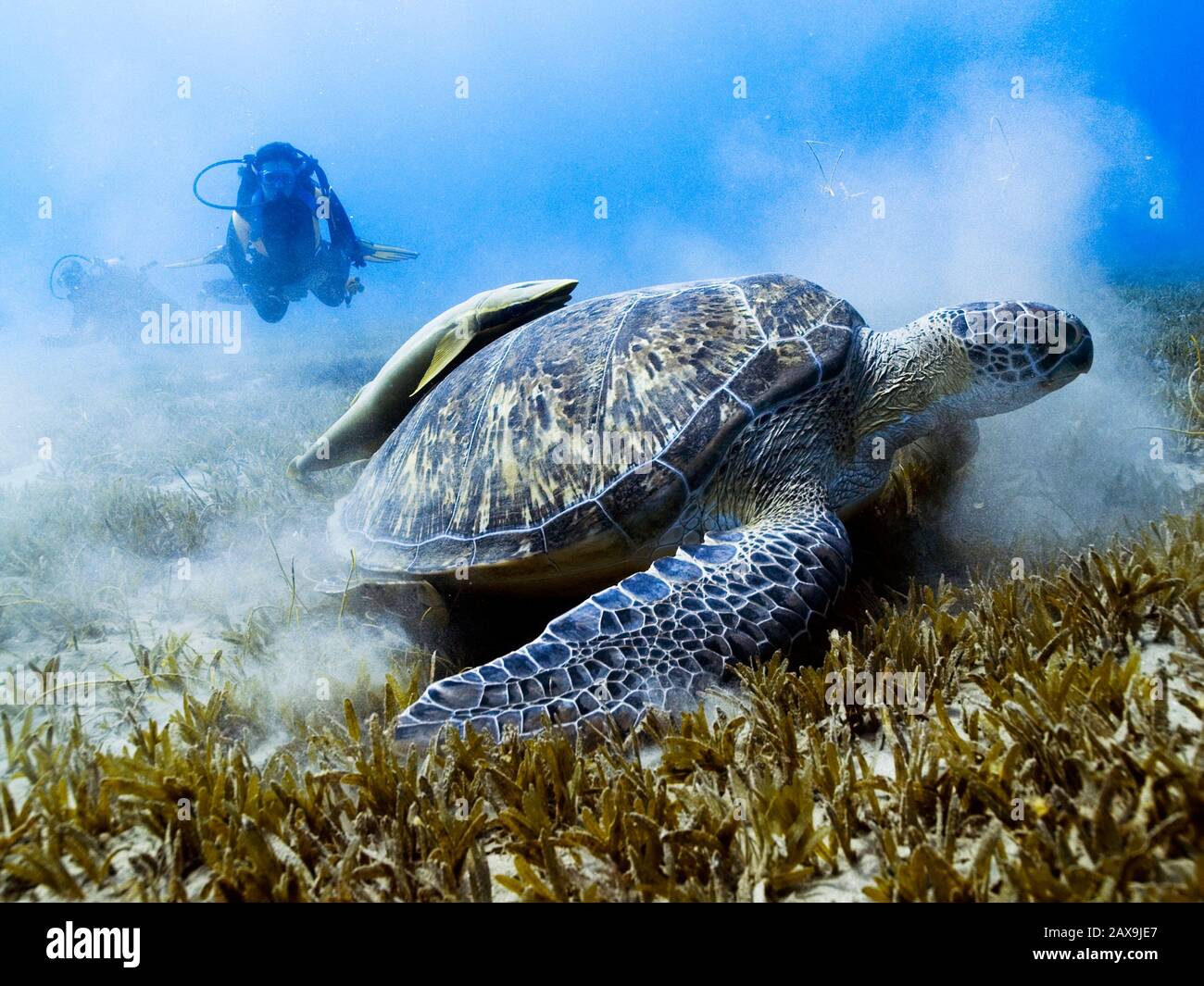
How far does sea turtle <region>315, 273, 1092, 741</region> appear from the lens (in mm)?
2379

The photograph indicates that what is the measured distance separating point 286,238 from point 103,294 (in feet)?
23.2

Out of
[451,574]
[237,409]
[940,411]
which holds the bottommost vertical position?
[451,574]

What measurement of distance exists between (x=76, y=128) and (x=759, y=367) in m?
126

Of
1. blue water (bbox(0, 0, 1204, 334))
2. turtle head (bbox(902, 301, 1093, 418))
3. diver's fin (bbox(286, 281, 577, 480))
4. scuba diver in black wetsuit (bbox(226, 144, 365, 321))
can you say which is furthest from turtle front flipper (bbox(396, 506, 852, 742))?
blue water (bbox(0, 0, 1204, 334))

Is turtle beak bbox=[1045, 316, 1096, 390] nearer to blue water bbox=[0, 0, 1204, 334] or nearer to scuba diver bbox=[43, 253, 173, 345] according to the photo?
scuba diver bbox=[43, 253, 173, 345]

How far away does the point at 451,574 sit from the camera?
2877mm

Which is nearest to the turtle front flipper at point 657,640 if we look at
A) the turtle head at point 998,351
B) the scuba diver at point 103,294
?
the turtle head at point 998,351

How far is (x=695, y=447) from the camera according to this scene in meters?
2.70

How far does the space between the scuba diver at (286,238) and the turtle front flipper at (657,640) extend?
404 inches

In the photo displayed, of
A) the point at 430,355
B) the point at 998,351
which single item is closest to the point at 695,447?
the point at 998,351

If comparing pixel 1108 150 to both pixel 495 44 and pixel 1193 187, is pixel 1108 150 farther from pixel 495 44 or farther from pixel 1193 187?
pixel 495 44

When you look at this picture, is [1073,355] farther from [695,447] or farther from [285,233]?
[285,233]

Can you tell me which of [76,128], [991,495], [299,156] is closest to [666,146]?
[76,128]

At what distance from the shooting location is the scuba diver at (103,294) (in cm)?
1338
